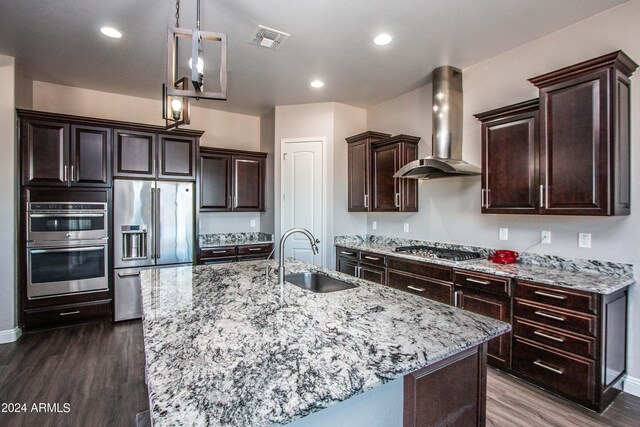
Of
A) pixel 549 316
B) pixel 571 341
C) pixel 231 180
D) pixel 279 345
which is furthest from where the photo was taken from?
pixel 231 180

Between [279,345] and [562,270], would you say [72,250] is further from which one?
[562,270]

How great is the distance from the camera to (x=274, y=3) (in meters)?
2.44

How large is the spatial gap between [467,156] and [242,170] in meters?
3.12

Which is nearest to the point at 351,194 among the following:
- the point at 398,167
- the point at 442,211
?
the point at 398,167

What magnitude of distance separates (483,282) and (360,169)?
7.50ft

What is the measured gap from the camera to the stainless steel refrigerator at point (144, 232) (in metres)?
3.82

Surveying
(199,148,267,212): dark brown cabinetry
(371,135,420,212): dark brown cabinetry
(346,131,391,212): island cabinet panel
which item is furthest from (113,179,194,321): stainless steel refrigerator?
(371,135,420,212): dark brown cabinetry

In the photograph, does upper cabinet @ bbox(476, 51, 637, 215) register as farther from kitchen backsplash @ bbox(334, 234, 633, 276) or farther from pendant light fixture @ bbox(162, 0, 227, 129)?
pendant light fixture @ bbox(162, 0, 227, 129)

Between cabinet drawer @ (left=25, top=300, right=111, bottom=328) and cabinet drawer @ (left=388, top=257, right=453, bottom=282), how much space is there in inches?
134

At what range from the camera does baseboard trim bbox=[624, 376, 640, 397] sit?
237 cm

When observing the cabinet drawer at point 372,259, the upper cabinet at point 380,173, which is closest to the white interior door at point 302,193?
the upper cabinet at point 380,173

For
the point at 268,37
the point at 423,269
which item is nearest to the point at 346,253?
the point at 423,269

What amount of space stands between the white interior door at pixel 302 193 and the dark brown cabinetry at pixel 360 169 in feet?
1.43

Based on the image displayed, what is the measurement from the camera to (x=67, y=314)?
143 inches
